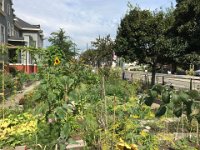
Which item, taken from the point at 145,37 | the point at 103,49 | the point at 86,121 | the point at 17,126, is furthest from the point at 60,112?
the point at 103,49

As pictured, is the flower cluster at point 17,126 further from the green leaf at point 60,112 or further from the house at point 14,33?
the house at point 14,33

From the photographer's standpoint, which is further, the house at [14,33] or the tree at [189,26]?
the house at [14,33]

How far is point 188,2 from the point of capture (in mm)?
18391

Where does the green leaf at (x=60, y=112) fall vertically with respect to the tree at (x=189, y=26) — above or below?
below

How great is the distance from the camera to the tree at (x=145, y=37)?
2079 cm

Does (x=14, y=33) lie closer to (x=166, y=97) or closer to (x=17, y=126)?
(x=17, y=126)

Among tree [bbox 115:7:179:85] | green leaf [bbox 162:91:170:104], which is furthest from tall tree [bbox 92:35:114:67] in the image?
green leaf [bbox 162:91:170:104]

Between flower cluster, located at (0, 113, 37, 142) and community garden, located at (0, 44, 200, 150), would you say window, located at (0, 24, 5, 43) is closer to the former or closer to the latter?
flower cluster, located at (0, 113, 37, 142)

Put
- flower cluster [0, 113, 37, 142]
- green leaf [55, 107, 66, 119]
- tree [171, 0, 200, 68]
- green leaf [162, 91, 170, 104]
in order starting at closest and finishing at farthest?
green leaf [162, 91, 170, 104] → green leaf [55, 107, 66, 119] → flower cluster [0, 113, 37, 142] → tree [171, 0, 200, 68]

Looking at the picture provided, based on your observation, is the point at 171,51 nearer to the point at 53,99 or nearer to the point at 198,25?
the point at 198,25

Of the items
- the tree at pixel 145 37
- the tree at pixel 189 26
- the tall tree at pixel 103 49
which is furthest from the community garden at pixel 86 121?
the tall tree at pixel 103 49

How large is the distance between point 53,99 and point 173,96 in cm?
202

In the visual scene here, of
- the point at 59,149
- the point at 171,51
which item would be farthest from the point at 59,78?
the point at 171,51

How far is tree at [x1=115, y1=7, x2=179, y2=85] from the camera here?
20789 millimetres
